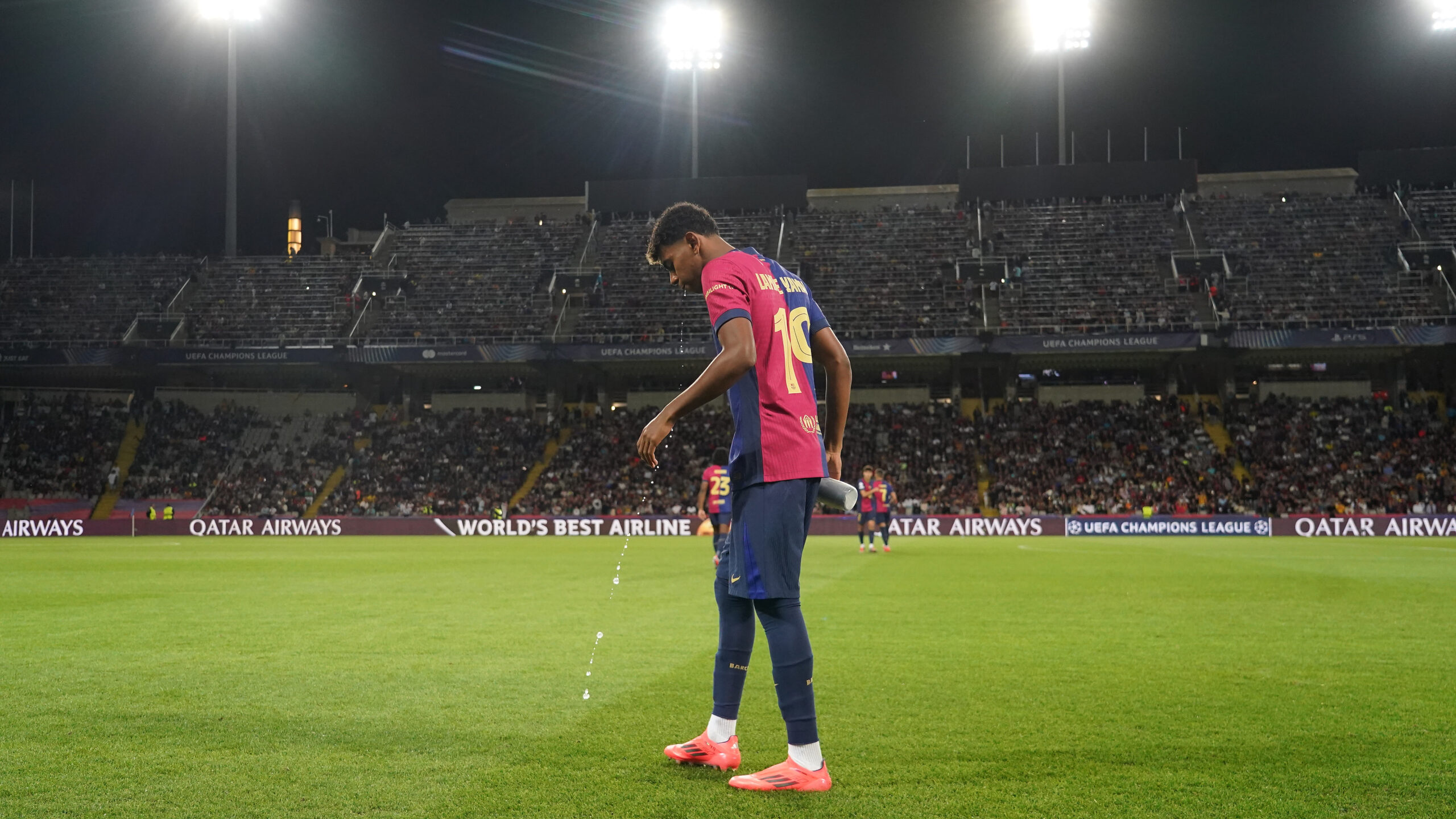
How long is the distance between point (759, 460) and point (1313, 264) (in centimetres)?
4840

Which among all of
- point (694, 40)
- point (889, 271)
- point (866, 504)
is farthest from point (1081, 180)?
point (866, 504)

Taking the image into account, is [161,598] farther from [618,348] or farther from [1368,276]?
[1368,276]

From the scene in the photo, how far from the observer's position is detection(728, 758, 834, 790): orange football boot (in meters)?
4.39

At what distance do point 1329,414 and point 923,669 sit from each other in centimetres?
4260

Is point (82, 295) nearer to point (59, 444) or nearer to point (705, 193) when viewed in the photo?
point (59, 444)

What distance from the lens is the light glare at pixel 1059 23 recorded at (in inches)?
1781

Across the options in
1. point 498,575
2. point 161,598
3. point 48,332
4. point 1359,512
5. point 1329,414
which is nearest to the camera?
point 161,598

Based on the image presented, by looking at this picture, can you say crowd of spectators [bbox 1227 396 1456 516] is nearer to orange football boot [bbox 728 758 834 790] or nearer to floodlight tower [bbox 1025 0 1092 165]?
floodlight tower [bbox 1025 0 1092 165]

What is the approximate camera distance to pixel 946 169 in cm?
5700

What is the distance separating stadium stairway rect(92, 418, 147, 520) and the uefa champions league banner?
3937 centimetres

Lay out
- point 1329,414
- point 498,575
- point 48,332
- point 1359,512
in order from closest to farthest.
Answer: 1. point 498,575
2. point 1359,512
3. point 1329,414
4. point 48,332

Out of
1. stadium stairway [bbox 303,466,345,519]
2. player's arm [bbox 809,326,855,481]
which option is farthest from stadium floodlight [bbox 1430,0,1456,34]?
player's arm [bbox 809,326,855,481]

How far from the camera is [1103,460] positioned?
41.5 metres

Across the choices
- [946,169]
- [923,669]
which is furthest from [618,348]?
[923,669]
